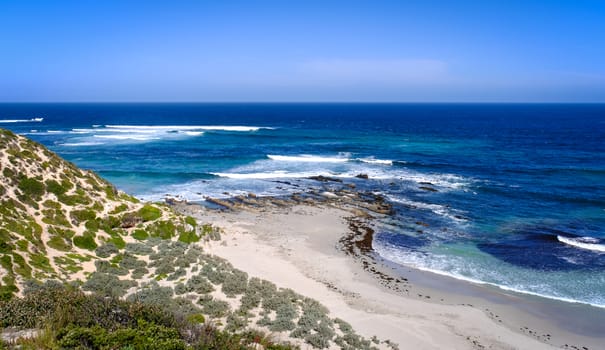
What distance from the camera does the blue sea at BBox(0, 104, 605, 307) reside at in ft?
79.5

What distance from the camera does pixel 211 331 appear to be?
11.0 metres

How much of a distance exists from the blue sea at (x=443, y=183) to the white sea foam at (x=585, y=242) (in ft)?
0.36

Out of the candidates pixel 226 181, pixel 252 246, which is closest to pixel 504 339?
pixel 252 246

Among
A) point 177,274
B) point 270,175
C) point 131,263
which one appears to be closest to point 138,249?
point 131,263

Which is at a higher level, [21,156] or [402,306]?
[21,156]

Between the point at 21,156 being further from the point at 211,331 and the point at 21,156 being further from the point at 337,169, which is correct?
the point at 337,169

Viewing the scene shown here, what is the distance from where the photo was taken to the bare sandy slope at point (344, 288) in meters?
15.8

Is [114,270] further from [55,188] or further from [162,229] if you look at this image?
[55,188]

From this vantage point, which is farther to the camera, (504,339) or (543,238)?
(543,238)

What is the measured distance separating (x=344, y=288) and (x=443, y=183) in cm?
2896

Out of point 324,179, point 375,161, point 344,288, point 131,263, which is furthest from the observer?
point 375,161

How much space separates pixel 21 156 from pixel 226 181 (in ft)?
76.6

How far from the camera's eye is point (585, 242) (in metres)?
27.3

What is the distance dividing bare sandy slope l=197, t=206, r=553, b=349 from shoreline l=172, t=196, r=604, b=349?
41 millimetres
